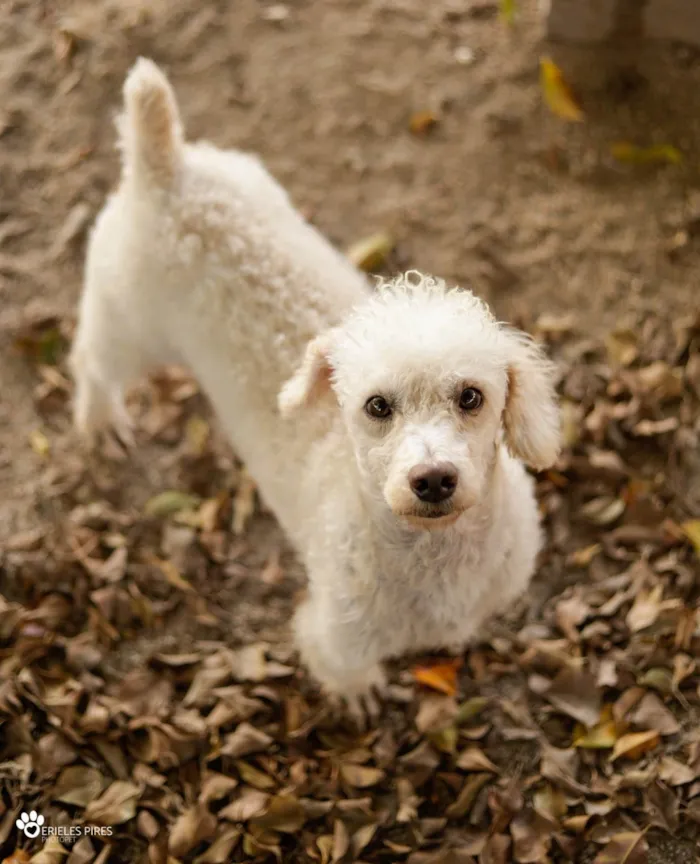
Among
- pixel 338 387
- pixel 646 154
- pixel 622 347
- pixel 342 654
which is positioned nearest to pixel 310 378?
pixel 338 387

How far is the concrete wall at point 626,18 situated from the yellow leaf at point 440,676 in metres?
2.70

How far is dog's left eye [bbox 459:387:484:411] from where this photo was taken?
1899 mm

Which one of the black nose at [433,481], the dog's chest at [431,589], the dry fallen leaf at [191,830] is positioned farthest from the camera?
the dry fallen leaf at [191,830]

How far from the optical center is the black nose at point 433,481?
175cm

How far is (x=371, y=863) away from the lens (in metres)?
2.44

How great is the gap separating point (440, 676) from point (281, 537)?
2.49ft

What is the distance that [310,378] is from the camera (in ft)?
6.89

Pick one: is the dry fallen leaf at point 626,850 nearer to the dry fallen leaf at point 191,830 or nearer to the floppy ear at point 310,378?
the dry fallen leaf at point 191,830

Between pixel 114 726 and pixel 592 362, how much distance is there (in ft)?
6.93

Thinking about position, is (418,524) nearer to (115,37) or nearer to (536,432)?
(536,432)

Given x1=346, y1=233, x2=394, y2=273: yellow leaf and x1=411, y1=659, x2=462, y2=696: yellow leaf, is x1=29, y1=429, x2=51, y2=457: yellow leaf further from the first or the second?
x1=411, y1=659, x2=462, y2=696: yellow leaf

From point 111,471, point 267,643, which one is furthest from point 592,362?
point 111,471

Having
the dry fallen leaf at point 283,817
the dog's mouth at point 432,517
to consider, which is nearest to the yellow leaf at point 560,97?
the dog's mouth at point 432,517

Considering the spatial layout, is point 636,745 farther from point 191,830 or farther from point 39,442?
point 39,442
